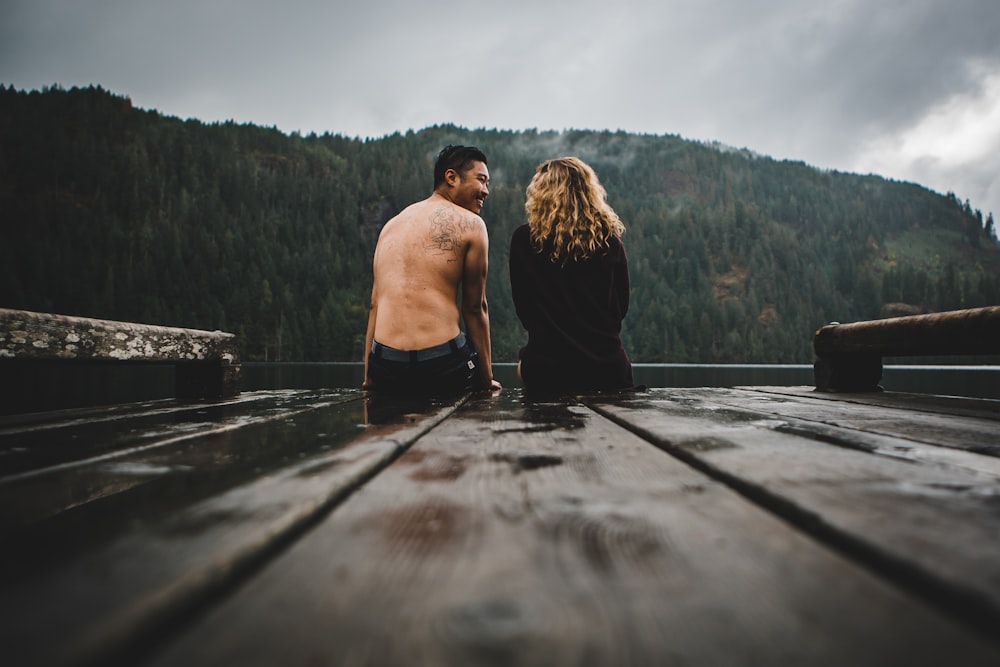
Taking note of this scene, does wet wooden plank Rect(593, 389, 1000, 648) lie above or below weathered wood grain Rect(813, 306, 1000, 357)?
below

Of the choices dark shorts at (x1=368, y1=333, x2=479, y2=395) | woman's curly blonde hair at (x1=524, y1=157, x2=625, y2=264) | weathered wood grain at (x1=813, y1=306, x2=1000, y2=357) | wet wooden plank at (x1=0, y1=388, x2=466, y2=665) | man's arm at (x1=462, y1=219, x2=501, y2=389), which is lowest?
wet wooden plank at (x1=0, y1=388, x2=466, y2=665)

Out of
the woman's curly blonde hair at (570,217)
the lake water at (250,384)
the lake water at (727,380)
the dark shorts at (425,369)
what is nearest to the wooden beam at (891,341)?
the woman's curly blonde hair at (570,217)

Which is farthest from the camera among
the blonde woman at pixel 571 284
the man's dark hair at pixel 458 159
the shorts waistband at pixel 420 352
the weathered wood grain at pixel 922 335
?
the man's dark hair at pixel 458 159

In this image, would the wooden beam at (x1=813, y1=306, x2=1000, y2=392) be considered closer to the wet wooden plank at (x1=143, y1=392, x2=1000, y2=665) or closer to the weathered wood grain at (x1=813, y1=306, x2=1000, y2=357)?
the weathered wood grain at (x1=813, y1=306, x2=1000, y2=357)

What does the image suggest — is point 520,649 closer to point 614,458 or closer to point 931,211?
point 614,458

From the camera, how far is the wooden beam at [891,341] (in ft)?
7.25

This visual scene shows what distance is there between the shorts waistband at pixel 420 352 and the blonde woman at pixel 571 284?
450 millimetres

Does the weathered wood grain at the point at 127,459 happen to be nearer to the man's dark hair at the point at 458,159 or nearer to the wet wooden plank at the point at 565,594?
the wet wooden plank at the point at 565,594

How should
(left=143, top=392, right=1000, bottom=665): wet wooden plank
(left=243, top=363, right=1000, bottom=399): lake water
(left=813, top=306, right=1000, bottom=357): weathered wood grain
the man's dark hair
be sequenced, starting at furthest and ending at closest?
(left=243, top=363, right=1000, bottom=399): lake water
the man's dark hair
(left=813, top=306, right=1000, bottom=357): weathered wood grain
(left=143, top=392, right=1000, bottom=665): wet wooden plank

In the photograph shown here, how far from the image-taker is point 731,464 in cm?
91

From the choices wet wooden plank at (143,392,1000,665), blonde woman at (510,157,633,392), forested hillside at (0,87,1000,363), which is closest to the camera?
wet wooden plank at (143,392,1000,665)

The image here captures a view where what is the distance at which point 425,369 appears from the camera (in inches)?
121

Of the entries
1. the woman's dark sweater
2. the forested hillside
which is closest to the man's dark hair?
the woman's dark sweater

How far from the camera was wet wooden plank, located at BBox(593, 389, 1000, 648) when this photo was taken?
0.45 metres
